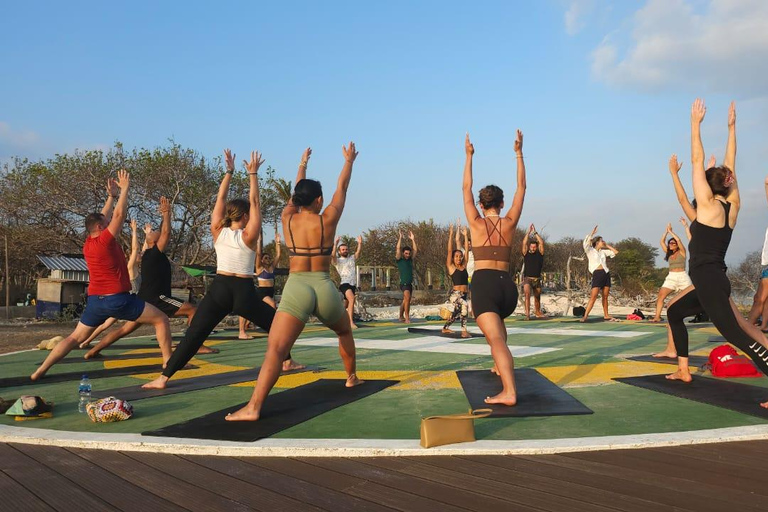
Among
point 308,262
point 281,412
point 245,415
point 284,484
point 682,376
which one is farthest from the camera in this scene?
point 682,376

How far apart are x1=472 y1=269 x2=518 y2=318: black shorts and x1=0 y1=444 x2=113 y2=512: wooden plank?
3.20 meters

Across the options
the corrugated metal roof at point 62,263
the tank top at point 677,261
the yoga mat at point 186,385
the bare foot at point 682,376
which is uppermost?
the corrugated metal roof at point 62,263

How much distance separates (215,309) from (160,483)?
2.73m

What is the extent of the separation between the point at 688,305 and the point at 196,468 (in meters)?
4.88

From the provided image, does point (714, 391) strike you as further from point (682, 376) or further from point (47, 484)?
point (47, 484)

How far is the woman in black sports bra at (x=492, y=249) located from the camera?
16.0 feet

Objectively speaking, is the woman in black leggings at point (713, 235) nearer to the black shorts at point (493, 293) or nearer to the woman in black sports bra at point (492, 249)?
the woman in black sports bra at point (492, 249)

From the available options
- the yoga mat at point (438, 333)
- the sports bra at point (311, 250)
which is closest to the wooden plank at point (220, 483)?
the sports bra at point (311, 250)

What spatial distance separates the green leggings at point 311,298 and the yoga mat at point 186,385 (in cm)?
188

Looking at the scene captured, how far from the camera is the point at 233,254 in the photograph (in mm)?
5758

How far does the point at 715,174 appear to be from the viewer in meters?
4.77

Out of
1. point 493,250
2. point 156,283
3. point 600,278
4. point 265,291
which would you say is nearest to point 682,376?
point 493,250

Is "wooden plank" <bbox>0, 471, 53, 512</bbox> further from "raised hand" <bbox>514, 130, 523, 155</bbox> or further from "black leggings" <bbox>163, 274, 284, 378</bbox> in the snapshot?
"raised hand" <bbox>514, 130, 523, 155</bbox>

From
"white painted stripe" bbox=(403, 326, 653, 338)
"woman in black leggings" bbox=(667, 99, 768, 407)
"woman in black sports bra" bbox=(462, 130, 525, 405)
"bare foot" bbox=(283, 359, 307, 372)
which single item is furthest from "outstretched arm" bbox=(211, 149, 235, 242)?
"white painted stripe" bbox=(403, 326, 653, 338)
